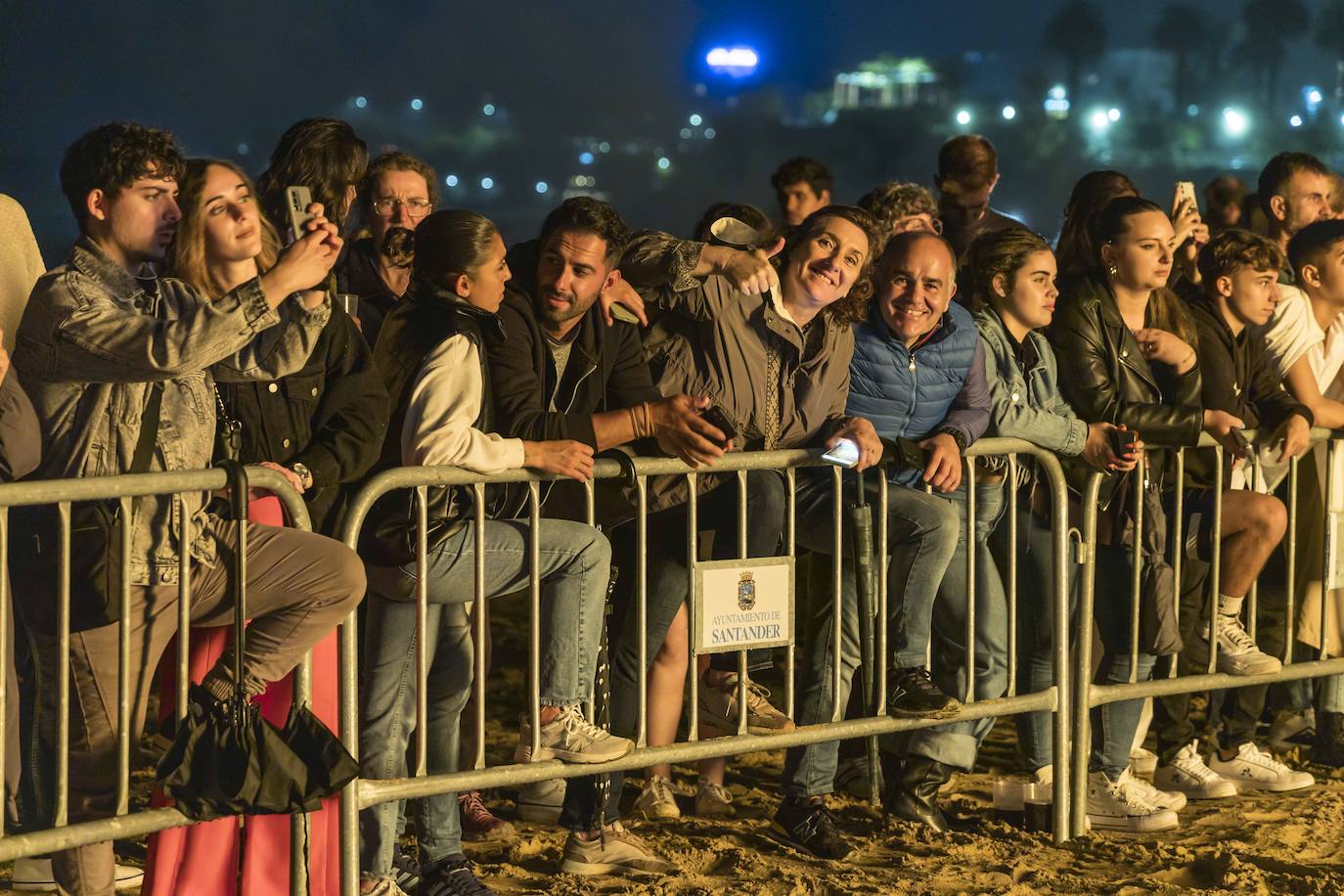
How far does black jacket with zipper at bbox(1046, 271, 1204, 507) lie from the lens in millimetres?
6980

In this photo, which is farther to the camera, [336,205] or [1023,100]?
[1023,100]

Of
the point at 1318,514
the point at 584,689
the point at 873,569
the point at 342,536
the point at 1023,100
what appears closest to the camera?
the point at 342,536

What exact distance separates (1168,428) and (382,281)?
3018 mm

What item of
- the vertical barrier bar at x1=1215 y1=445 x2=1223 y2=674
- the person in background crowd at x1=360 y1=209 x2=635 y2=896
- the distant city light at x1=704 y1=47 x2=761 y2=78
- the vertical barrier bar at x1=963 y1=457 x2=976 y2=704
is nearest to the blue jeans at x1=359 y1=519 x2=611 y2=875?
the person in background crowd at x1=360 y1=209 x2=635 y2=896

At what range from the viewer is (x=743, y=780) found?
766cm

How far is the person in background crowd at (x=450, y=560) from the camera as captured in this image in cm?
564

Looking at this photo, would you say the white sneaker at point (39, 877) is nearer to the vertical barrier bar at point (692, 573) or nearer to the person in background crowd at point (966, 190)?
the vertical barrier bar at point (692, 573)

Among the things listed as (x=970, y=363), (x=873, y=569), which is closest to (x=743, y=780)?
(x=873, y=569)

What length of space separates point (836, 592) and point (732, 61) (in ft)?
520

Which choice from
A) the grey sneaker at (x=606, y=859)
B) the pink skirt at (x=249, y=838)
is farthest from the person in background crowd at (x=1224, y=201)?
the pink skirt at (x=249, y=838)

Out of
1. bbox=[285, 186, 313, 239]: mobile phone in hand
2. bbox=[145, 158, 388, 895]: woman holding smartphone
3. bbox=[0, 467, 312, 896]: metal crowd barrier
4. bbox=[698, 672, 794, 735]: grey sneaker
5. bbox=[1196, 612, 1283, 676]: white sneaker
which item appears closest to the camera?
bbox=[0, 467, 312, 896]: metal crowd barrier

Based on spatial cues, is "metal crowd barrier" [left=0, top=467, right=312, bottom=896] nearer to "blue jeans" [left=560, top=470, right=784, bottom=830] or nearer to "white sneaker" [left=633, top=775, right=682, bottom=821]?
"blue jeans" [left=560, top=470, right=784, bottom=830]

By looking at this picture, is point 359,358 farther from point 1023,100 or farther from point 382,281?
point 1023,100

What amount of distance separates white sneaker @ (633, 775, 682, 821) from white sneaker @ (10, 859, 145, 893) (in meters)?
1.87
